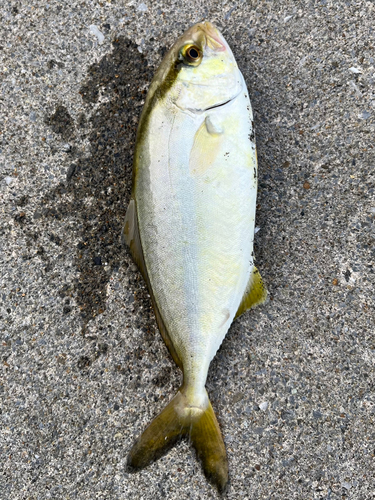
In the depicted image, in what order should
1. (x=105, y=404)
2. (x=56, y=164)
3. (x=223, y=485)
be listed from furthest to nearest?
(x=56, y=164) < (x=105, y=404) < (x=223, y=485)

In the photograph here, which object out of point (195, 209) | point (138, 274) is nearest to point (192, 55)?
point (195, 209)

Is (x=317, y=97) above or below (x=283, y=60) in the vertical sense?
below

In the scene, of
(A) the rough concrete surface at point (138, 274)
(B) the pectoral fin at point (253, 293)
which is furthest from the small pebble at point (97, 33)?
(B) the pectoral fin at point (253, 293)

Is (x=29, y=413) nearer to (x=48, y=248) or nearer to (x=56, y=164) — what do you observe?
(x=48, y=248)

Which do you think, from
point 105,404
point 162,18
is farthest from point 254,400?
point 162,18

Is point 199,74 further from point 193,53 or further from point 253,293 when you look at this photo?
point 253,293

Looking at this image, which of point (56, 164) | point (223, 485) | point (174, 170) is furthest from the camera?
point (56, 164)

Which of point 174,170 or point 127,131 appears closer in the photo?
point 174,170
